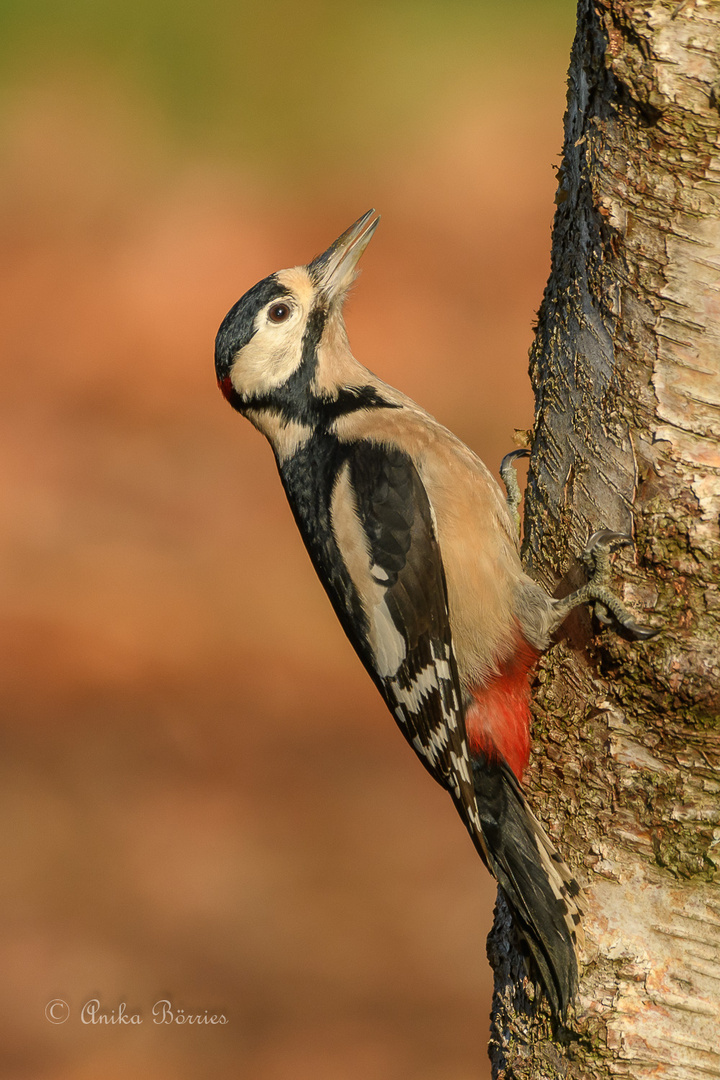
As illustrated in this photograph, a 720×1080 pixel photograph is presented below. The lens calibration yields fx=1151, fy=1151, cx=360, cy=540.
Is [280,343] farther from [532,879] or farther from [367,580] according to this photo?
[532,879]

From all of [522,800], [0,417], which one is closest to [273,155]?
[0,417]

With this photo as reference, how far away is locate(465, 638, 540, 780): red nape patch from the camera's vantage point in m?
2.54

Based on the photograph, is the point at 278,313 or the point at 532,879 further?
A: the point at 278,313

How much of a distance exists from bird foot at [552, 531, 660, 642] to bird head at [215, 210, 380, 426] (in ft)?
3.97

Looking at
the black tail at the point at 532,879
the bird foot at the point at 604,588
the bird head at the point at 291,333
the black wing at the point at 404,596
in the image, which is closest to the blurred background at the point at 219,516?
the black wing at the point at 404,596

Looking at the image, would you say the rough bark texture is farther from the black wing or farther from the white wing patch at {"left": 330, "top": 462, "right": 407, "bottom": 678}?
the white wing patch at {"left": 330, "top": 462, "right": 407, "bottom": 678}

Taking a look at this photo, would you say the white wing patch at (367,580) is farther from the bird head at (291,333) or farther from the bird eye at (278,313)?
the bird eye at (278,313)

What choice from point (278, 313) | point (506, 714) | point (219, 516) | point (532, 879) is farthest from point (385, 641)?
point (219, 516)

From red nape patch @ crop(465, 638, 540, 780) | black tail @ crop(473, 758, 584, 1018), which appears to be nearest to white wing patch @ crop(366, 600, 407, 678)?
red nape patch @ crop(465, 638, 540, 780)

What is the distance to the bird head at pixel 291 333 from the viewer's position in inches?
129

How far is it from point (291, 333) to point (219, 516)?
4846 mm

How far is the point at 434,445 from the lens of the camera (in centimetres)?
297

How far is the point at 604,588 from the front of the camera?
2145mm

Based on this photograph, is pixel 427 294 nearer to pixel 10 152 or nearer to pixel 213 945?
pixel 10 152
